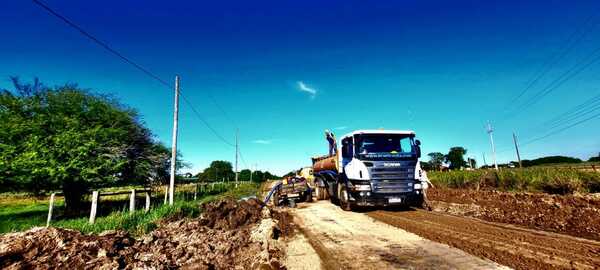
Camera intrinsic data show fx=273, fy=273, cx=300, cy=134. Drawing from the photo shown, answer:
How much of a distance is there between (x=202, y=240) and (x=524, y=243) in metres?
6.69

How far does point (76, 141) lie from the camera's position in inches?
512

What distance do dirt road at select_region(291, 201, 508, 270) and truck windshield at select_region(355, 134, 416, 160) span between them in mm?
3032

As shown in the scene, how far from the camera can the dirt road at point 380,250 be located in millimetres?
4594

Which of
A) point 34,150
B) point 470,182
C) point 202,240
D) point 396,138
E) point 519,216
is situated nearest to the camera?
point 202,240

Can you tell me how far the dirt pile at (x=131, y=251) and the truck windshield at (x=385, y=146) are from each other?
5.58m

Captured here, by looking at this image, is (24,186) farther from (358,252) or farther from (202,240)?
(358,252)

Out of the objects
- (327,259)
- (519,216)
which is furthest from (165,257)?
(519,216)

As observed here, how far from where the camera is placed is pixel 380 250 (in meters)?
5.52

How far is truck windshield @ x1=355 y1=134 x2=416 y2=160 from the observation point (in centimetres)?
1052

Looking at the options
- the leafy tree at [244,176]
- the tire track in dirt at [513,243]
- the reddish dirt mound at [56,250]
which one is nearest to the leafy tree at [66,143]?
the reddish dirt mound at [56,250]

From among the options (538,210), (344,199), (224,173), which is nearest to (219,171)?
(224,173)

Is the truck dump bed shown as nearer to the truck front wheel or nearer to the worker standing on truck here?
the worker standing on truck

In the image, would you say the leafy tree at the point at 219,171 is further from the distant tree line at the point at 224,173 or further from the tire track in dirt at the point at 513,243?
the tire track in dirt at the point at 513,243

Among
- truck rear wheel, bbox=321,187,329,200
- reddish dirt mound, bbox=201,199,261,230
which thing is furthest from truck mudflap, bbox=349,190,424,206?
truck rear wheel, bbox=321,187,329,200
